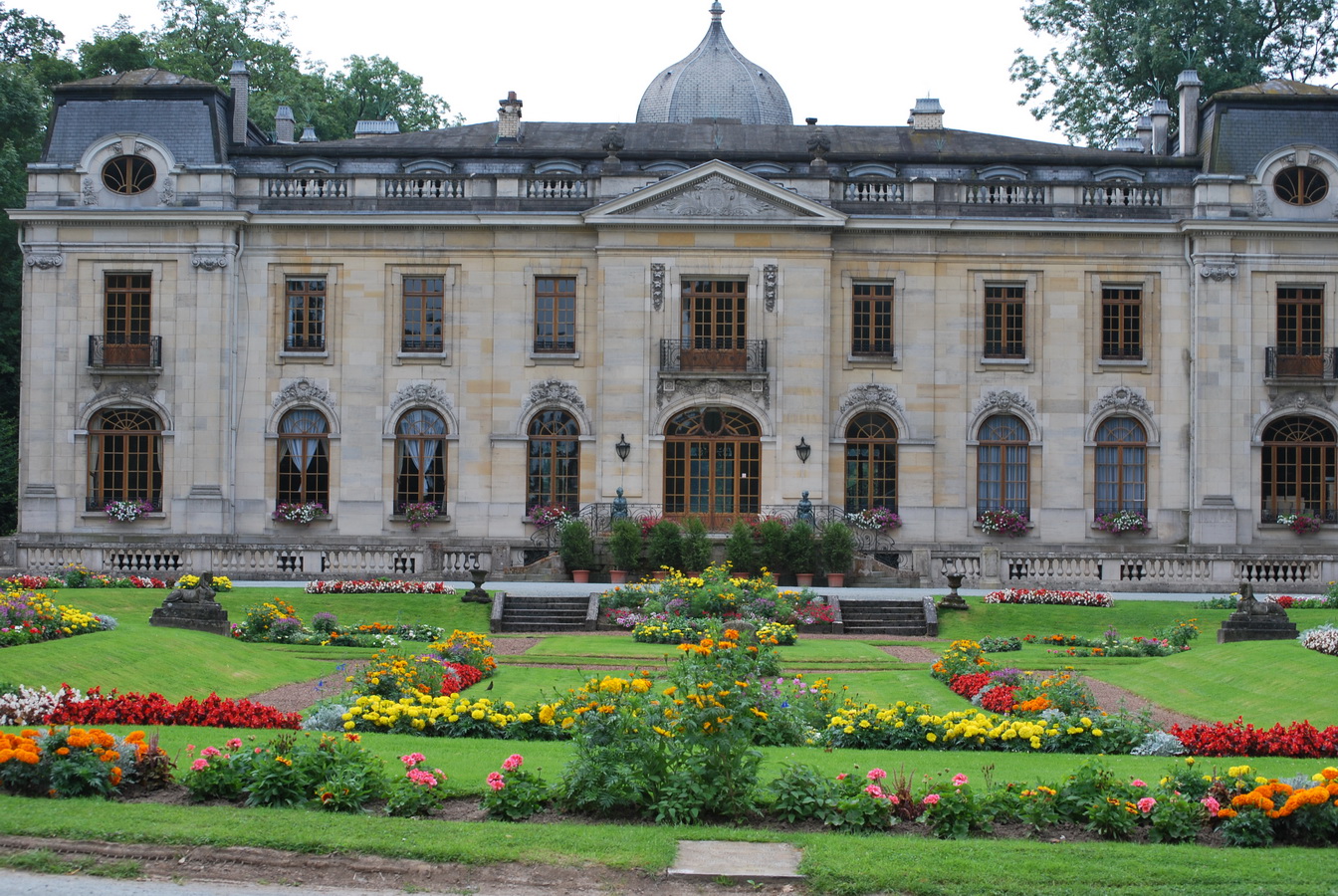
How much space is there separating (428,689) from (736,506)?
77.8ft

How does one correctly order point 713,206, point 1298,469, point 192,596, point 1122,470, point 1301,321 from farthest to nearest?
point 1122,470
point 1301,321
point 1298,469
point 713,206
point 192,596

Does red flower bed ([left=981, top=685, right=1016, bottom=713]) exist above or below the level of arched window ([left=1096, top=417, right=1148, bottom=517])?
below

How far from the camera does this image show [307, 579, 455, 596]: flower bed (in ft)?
102

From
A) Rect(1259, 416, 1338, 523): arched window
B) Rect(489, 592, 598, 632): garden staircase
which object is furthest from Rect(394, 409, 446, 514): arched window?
Rect(1259, 416, 1338, 523): arched window

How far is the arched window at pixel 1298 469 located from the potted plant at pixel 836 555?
A: 1312 cm

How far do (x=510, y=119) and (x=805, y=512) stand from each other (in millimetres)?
15795

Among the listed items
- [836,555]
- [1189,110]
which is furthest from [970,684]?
[1189,110]

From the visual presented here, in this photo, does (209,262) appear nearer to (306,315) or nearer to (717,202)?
(306,315)

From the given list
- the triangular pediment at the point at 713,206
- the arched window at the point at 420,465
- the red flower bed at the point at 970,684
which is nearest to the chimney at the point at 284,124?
the arched window at the point at 420,465

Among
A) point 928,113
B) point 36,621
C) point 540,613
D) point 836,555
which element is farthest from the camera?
point 928,113

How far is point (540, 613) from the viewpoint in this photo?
97.3 ft

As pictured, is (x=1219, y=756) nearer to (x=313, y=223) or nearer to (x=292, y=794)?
(x=292, y=794)

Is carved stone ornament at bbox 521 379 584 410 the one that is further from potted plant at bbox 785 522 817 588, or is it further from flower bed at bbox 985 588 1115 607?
flower bed at bbox 985 588 1115 607

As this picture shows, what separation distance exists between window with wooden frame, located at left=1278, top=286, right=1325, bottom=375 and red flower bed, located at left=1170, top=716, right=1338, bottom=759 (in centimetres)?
2883
